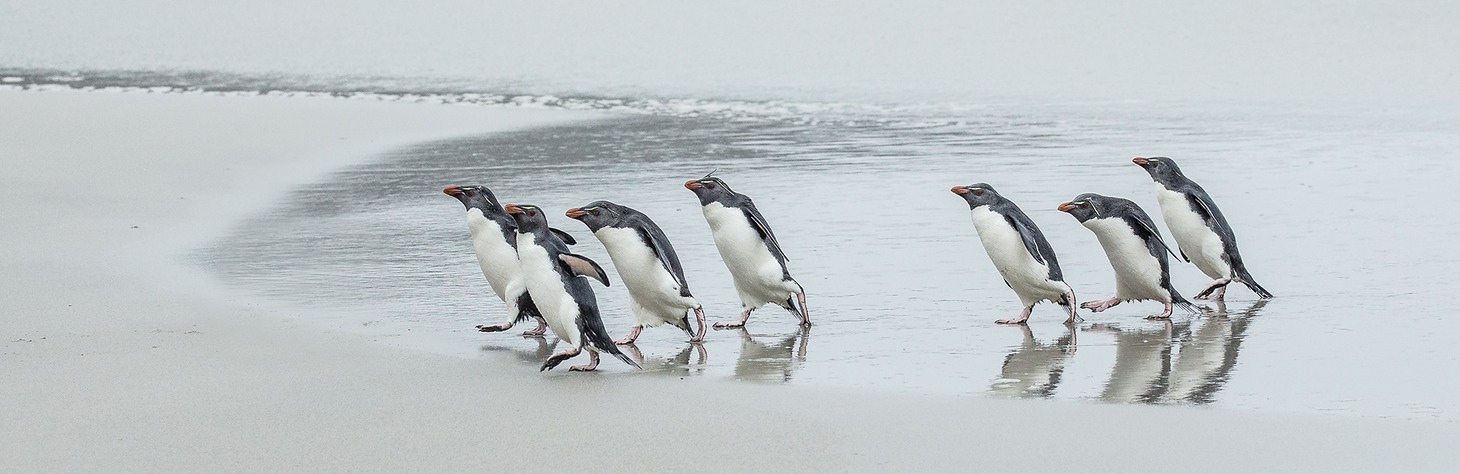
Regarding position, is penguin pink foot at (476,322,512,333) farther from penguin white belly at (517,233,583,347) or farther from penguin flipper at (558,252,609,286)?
penguin flipper at (558,252,609,286)

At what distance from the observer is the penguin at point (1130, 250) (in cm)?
613

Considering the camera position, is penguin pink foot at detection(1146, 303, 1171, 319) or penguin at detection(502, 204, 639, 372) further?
penguin pink foot at detection(1146, 303, 1171, 319)

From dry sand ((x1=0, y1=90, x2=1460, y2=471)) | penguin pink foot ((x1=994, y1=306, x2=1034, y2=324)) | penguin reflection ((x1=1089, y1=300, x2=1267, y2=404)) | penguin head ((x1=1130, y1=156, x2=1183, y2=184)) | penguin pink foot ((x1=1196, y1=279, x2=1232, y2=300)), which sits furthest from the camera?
penguin head ((x1=1130, y1=156, x2=1183, y2=184))

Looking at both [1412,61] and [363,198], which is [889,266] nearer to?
[363,198]

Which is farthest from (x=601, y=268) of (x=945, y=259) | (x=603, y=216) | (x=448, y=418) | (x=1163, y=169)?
(x=1163, y=169)

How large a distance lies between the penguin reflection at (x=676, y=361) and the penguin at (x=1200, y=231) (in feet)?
7.40

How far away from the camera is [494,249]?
5820mm

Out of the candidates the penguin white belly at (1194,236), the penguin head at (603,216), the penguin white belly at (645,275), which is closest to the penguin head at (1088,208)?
the penguin white belly at (1194,236)

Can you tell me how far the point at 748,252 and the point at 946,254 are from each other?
1.88m

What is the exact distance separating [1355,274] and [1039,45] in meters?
25.0

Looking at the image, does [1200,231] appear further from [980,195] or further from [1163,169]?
[980,195]

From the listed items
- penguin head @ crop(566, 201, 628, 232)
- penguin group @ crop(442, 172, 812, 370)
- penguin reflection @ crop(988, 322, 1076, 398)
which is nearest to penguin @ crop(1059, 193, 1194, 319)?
penguin reflection @ crop(988, 322, 1076, 398)

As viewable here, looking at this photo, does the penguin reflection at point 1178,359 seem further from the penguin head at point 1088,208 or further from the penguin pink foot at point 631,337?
the penguin pink foot at point 631,337

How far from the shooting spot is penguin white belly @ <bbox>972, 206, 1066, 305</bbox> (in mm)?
5992
